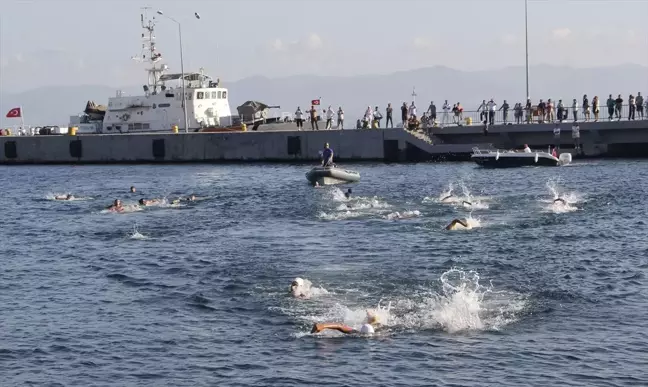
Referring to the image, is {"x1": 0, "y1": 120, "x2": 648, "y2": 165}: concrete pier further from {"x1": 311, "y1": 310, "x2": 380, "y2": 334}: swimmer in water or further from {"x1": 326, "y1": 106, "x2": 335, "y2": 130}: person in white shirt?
{"x1": 311, "y1": 310, "x2": 380, "y2": 334}: swimmer in water

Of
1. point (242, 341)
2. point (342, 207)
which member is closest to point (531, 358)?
point (242, 341)

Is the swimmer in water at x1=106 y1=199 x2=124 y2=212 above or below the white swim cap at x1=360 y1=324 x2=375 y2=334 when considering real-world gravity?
above

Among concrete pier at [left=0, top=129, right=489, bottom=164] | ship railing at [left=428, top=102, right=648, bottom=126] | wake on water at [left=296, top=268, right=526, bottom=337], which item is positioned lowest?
wake on water at [left=296, top=268, right=526, bottom=337]

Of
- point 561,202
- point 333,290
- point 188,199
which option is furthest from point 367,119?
point 333,290

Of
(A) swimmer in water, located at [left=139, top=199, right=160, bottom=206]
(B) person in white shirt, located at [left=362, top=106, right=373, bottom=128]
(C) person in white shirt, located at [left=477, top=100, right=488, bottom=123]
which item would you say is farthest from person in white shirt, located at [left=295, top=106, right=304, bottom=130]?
(A) swimmer in water, located at [left=139, top=199, right=160, bottom=206]

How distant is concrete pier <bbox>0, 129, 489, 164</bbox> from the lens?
7044 cm

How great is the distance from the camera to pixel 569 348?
22.2m

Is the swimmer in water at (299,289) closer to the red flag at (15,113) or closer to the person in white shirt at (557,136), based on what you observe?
the person in white shirt at (557,136)

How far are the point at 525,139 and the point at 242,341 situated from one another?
48.9m

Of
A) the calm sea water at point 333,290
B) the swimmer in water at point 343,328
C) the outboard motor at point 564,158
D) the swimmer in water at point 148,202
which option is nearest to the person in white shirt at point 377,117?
the outboard motor at point 564,158

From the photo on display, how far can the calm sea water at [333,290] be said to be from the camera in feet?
70.3

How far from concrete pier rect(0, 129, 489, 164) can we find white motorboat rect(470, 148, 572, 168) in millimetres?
6063

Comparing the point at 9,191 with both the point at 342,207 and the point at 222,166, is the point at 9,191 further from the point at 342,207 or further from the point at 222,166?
the point at 342,207

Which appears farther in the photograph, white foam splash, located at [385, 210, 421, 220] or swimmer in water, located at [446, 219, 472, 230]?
white foam splash, located at [385, 210, 421, 220]
